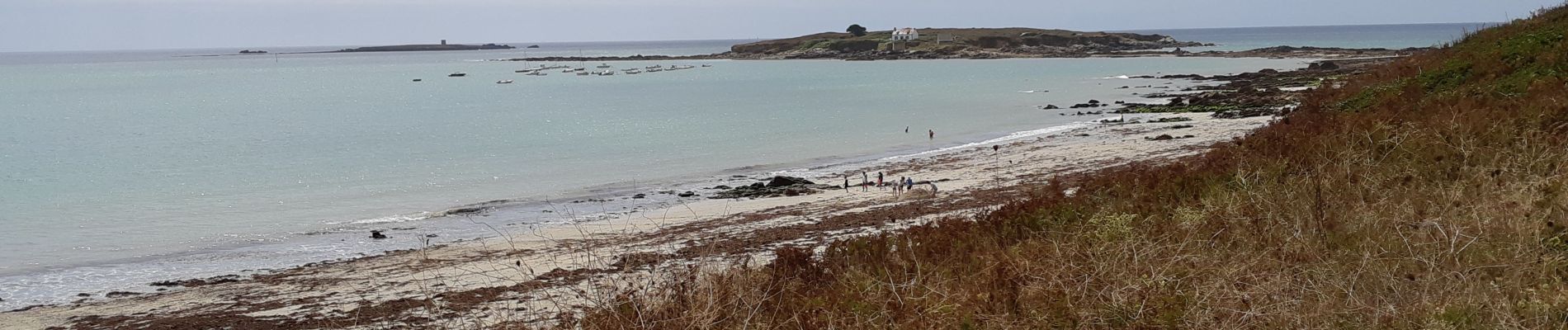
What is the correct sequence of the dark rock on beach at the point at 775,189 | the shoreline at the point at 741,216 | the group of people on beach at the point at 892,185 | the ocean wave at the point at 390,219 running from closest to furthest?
the shoreline at the point at 741,216, the ocean wave at the point at 390,219, the group of people on beach at the point at 892,185, the dark rock on beach at the point at 775,189

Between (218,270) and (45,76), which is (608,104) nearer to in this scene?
(218,270)

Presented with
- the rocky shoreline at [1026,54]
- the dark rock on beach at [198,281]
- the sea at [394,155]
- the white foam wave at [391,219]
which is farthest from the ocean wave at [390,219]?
the rocky shoreline at [1026,54]

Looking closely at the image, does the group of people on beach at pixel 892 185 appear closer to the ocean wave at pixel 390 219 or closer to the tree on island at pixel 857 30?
the ocean wave at pixel 390 219

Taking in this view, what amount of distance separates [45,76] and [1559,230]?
183944mm

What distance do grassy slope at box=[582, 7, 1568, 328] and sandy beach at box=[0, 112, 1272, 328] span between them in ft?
2.82

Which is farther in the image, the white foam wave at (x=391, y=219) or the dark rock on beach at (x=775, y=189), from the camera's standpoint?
the dark rock on beach at (x=775, y=189)

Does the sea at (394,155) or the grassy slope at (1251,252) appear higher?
the grassy slope at (1251,252)

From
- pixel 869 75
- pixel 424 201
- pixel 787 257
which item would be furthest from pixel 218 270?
pixel 869 75

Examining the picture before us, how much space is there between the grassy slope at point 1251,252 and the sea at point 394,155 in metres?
10.6

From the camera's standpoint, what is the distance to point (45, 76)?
6127 inches

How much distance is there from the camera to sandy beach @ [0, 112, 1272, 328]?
10.1 m

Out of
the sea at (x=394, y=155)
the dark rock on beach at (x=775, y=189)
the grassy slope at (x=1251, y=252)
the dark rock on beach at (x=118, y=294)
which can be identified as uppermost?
the grassy slope at (x=1251, y=252)

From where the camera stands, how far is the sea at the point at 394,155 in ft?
66.7

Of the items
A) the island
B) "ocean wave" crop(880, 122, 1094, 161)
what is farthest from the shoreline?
the island
